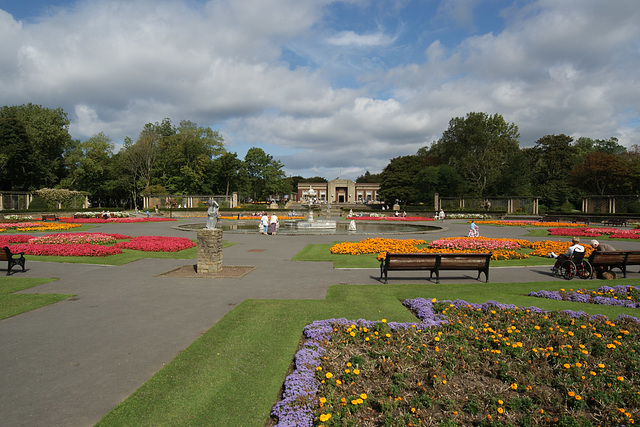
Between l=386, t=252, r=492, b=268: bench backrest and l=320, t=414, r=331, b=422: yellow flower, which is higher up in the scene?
l=386, t=252, r=492, b=268: bench backrest

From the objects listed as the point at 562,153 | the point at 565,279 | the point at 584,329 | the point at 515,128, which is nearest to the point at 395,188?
the point at 515,128

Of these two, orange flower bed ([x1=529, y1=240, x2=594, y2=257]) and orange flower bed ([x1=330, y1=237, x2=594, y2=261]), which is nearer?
orange flower bed ([x1=330, y1=237, x2=594, y2=261])

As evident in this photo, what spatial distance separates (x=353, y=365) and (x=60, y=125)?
76104 mm

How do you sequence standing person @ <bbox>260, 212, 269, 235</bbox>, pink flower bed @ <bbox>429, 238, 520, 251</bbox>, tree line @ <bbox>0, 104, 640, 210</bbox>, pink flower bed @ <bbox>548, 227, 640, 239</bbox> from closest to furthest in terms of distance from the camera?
pink flower bed @ <bbox>429, 238, 520, 251</bbox>
pink flower bed @ <bbox>548, 227, 640, 239</bbox>
standing person @ <bbox>260, 212, 269, 235</bbox>
tree line @ <bbox>0, 104, 640, 210</bbox>

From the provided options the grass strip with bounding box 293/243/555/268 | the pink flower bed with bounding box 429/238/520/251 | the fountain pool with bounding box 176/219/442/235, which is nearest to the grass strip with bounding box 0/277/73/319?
the grass strip with bounding box 293/243/555/268

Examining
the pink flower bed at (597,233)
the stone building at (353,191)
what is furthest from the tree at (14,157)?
the stone building at (353,191)

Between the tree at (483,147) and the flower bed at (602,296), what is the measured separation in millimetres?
59244

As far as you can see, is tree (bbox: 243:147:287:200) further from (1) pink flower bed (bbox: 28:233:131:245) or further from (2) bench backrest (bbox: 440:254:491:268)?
(2) bench backrest (bbox: 440:254:491:268)

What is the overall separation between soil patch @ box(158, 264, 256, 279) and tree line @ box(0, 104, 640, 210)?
52719mm

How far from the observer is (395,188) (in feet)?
218

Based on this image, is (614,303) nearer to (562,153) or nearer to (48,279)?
(48,279)

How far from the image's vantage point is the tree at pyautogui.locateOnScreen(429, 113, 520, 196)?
208 ft

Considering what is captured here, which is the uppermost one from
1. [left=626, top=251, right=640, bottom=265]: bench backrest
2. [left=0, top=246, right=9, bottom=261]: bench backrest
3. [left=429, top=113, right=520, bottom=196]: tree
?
[left=429, top=113, right=520, bottom=196]: tree

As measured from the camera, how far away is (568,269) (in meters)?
10.5
